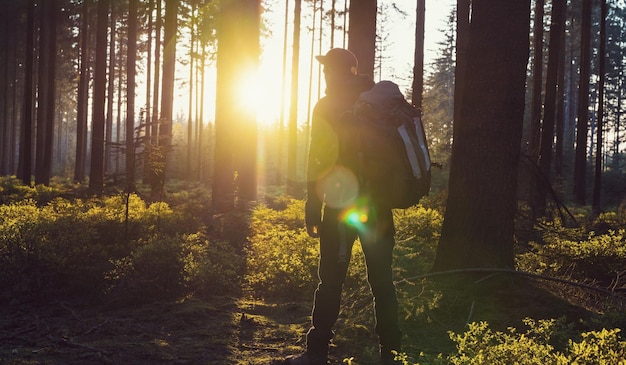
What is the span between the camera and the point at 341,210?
12.2ft

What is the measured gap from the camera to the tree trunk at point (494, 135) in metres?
5.57

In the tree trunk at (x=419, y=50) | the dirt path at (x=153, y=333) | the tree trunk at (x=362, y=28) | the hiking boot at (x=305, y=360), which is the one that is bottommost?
the dirt path at (x=153, y=333)

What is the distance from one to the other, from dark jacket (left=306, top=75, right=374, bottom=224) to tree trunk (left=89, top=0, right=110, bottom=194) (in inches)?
548

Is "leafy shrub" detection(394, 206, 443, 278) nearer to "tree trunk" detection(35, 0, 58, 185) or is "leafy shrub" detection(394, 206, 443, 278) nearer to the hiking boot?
the hiking boot

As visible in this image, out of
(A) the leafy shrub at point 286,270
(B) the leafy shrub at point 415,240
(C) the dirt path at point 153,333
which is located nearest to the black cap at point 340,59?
(C) the dirt path at point 153,333

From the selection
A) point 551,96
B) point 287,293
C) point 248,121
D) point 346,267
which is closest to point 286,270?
point 287,293

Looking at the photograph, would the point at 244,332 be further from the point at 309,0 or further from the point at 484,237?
the point at 309,0

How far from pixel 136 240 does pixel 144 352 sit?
4467 mm

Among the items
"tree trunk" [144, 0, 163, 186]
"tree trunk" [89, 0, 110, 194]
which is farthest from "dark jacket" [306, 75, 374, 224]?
"tree trunk" [89, 0, 110, 194]

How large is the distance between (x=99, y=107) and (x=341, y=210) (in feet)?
50.0

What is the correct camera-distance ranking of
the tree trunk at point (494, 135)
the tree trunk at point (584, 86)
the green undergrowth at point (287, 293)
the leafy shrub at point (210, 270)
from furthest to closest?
1. the tree trunk at point (584, 86)
2. the leafy shrub at point (210, 270)
3. the tree trunk at point (494, 135)
4. the green undergrowth at point (287, 293)

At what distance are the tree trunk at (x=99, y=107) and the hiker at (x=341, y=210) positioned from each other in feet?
45.7

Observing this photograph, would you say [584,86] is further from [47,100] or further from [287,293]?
[47,100]

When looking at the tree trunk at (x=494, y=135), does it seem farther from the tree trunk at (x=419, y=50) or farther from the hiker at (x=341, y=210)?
the tree trunk at (x=419, y=50)
